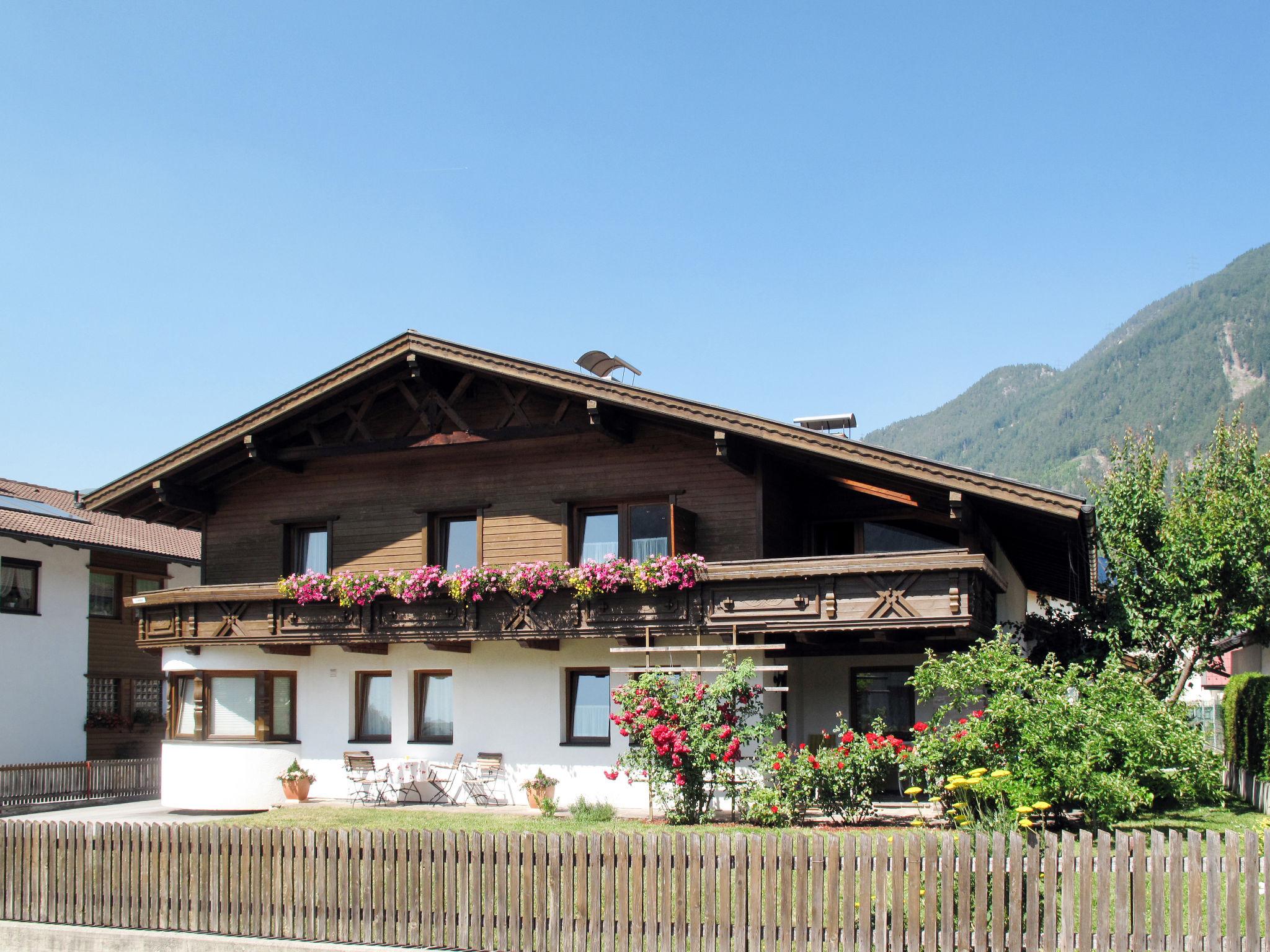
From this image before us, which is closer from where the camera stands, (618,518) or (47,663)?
(618,518)

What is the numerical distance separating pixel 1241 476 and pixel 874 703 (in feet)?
27.6

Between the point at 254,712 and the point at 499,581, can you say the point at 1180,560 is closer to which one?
the point at 499,581

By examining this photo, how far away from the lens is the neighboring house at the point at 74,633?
2692 centimetres

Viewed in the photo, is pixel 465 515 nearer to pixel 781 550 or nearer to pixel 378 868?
pixel 781 550

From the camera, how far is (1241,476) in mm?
22891

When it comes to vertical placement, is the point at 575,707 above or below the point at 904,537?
below

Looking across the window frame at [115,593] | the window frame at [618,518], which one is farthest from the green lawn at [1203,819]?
the window frame at [115,593]

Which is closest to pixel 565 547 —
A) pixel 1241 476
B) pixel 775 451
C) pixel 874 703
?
pixel 775 451

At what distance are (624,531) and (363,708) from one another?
5.63m

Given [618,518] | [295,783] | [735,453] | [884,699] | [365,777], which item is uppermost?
[735,453]

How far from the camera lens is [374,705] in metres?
21.4

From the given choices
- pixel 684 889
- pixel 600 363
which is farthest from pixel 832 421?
pixel 684 889

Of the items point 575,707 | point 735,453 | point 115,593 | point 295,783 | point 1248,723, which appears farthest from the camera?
point 115,593

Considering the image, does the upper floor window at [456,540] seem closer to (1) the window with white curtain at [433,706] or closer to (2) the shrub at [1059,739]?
(1) the window with white curtain at [433,706]
